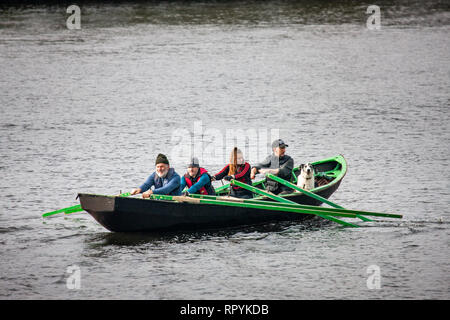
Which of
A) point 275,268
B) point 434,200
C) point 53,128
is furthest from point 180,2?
point 275,268

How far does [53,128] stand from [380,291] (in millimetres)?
20937

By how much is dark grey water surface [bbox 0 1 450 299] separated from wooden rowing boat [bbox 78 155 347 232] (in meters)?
0.34

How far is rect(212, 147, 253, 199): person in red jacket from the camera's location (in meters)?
19.4

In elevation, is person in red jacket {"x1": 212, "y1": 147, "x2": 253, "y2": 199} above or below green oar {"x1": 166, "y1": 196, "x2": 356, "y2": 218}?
above

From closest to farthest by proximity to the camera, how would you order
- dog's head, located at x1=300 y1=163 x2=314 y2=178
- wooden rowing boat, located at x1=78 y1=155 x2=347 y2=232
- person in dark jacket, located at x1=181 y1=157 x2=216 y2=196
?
wooden rowing boat, located at x1=78 y1=155 x2=347 y2=232 < person in dark jacket, located at x1=181 y1=157 x2=216 y2=196 < dog's head, located at x1=300 y1=163 x2=314 y2=178

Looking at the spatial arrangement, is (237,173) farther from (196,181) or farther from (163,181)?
(163,181)

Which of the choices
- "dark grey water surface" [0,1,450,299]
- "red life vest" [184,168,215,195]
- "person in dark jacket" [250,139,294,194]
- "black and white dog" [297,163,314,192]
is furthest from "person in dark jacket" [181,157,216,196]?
"black and white dog" [297,163,314,192]

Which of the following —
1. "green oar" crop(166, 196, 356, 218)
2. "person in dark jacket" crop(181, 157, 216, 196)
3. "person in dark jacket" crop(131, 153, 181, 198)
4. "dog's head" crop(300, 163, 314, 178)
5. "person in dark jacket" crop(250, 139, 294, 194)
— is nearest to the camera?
"green oar" crop(166, 196, 356, 218)

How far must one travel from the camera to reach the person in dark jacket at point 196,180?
62.1 ft

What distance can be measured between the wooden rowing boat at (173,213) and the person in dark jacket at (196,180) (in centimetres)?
50

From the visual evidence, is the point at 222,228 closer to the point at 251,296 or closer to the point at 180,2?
the point at 251,296

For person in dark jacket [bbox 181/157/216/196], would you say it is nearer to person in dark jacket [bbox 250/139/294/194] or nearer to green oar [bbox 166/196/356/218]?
green oar [bbox 166/196/356/218]

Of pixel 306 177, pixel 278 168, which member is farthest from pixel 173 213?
pixel 306 177

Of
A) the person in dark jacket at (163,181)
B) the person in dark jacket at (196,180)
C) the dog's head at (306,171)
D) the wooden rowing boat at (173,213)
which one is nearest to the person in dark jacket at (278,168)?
the dog's head at (306,171)
